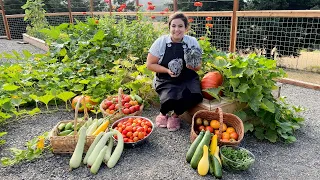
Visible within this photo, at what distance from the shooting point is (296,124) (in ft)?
10.1

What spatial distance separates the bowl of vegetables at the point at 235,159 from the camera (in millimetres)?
2223

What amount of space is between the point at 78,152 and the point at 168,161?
82 cm

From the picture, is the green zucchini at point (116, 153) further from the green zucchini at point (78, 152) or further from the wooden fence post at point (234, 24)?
the wooden fence post at point (234, 24)

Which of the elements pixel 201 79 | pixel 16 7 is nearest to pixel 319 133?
pixel 201 79

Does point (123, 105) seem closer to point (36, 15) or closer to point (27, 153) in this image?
point (27, 153)

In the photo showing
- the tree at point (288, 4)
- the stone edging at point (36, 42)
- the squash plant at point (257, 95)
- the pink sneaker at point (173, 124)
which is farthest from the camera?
the stone edging at point (36, 42)

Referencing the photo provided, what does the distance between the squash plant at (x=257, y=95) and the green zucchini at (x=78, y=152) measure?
1.40 metres

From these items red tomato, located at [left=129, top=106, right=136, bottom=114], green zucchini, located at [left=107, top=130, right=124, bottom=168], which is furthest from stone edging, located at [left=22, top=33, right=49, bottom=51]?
green zucchini, located at [left=107, top=130, right=124, bottom=168]

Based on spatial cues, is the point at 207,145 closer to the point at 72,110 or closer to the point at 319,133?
the point at 319,133

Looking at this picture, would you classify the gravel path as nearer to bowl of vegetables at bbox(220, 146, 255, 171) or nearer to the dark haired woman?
bowl of vegetables at bbox(220, 146, 255, 171)

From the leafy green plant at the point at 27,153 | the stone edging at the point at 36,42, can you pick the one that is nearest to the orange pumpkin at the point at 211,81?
the leafy green plant at the point at 27,153

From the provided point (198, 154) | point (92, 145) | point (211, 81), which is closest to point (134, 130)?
point (92, 145)

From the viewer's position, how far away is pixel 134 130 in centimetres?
269

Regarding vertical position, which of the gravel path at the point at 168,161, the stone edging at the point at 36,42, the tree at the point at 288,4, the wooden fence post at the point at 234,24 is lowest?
the gravel path at the point at 168,161
